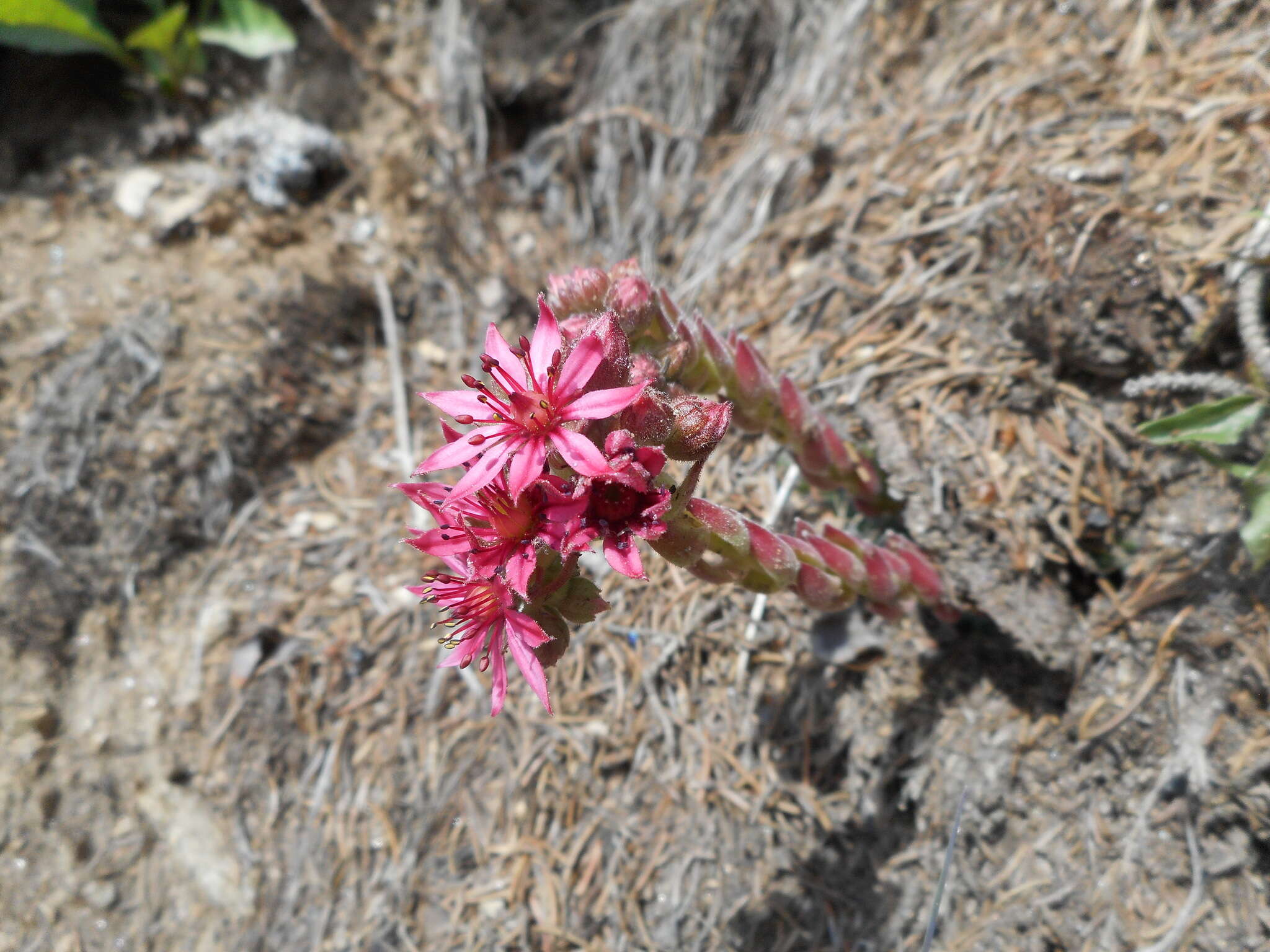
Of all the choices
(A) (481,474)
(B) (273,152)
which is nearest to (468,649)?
(A) (481,474)

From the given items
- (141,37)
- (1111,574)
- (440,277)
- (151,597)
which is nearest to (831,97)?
(440,277)

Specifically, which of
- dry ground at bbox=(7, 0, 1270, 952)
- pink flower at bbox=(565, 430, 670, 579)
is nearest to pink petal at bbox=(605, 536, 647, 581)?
pink flower at bbox=(565, 430, 670, 579)

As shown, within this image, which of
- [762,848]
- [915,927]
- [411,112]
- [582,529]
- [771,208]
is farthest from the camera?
[411,112]

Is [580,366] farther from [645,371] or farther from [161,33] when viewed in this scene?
[161,33]

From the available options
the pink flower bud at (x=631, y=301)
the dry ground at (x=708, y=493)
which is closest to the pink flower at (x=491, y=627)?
the pink flower bud at (x=631, y=301)

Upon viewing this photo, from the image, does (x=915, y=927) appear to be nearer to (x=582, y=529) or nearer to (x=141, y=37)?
(x=582, y=529)

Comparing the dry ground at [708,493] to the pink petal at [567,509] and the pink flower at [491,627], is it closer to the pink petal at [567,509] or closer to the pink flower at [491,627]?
the pink flower at [491,627]
